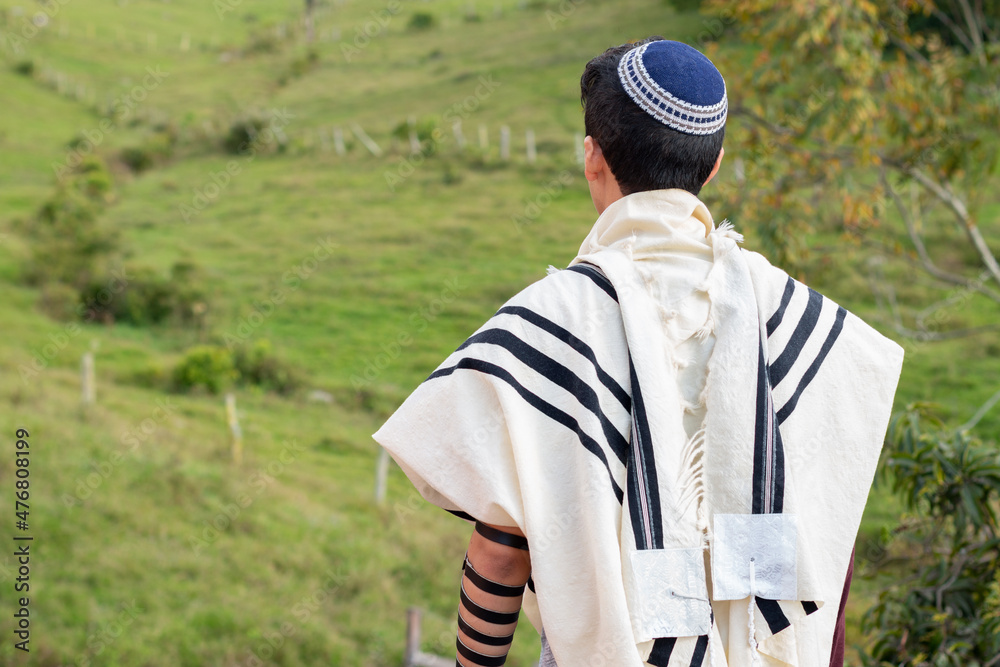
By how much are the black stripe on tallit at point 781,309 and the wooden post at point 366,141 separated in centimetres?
2178

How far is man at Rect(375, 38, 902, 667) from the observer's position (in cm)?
138

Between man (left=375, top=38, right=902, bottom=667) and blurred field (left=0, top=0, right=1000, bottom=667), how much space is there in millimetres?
4744

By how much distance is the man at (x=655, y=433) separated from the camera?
4.53 ft

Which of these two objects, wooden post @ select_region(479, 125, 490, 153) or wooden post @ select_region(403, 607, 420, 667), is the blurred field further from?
wooden post @ select_region(403, 607, 420, 667)

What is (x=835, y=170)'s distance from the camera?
6.29m

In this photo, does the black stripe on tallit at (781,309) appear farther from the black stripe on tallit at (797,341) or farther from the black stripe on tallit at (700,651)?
the black stripe on tallit at (700,651)

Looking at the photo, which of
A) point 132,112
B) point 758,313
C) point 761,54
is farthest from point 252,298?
point 132,112

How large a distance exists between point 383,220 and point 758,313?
17.2 metres

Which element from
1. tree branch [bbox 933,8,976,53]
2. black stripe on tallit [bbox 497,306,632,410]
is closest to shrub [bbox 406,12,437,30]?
tree branch [bbox 933,8,976,53]

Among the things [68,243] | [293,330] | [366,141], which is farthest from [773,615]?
[366,141]

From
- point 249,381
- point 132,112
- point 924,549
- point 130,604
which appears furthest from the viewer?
point 132,112

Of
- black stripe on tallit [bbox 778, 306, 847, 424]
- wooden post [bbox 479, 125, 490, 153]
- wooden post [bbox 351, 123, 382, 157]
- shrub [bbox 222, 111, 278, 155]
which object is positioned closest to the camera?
black stripe on tallit [bbox 778, 306, 847, 424]

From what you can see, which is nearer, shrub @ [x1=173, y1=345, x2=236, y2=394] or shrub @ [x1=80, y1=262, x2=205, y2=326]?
shrub @ [x1=173, y1=345, x2=236, y2=394]

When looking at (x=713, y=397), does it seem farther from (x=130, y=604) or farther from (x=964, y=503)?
(x=130, y=604)
